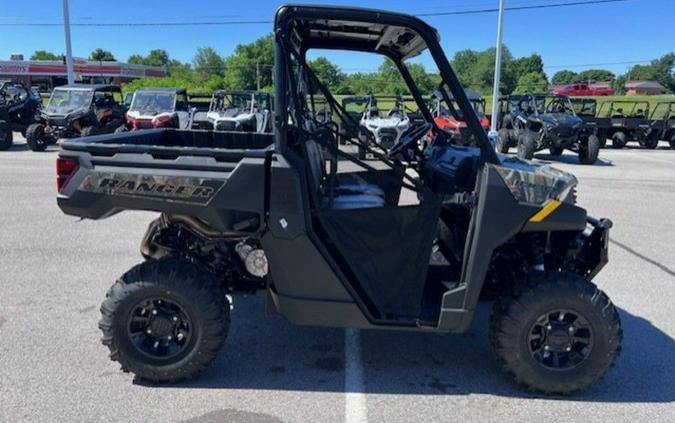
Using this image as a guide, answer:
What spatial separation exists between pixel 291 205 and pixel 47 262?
3695 millimetres

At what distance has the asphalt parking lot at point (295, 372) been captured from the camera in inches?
118

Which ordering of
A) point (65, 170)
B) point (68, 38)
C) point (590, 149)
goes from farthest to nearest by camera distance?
point (68, 38), point (590, 149), point (65, 170)

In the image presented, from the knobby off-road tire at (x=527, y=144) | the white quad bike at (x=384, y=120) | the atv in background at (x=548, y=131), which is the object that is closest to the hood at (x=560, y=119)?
the atv in background at (x=548, y=131)

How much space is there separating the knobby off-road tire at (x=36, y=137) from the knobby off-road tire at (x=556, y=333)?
51.9 feet

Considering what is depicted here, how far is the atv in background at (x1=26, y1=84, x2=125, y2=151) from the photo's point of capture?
51.8 ft

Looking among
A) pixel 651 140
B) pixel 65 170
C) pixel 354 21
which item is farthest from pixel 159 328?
pixel 651 140

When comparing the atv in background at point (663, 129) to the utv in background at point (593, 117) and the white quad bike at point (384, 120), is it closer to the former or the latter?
the utv in background at point (593, 117)

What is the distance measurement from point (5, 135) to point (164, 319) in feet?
50.9

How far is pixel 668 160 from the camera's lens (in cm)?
1711

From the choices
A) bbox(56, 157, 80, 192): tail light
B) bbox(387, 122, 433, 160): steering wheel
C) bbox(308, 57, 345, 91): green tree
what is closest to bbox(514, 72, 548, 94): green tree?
bbox(308, 57, 345, 91): green tree

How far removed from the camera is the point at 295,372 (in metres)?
3.43

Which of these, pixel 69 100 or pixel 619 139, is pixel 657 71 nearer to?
pixel 619 139

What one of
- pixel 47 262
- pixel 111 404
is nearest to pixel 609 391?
pixel 111 404

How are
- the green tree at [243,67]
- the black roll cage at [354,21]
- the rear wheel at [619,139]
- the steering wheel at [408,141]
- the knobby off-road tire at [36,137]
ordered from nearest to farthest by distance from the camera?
the black roll cage at [354,21]
the steering wheel at [408,141]
the knobby off-road tire at [36,137]
the rear wheel at [619,139]
the green tree at [243,67]
